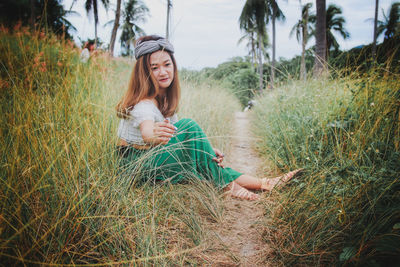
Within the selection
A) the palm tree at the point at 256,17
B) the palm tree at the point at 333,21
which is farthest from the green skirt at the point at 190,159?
the palm tree at the point at 333,21

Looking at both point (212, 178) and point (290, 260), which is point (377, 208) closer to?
point (290, 260)

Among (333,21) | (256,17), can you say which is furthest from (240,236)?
(333,21)

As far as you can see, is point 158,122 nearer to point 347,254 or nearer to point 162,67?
point 162,67

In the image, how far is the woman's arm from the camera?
132 centimetres

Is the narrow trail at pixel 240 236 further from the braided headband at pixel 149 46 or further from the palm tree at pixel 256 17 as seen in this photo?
the palm tree at pixel 256 17

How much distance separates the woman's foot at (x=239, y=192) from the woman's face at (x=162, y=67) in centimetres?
98

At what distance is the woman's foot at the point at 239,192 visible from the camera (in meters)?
1.63

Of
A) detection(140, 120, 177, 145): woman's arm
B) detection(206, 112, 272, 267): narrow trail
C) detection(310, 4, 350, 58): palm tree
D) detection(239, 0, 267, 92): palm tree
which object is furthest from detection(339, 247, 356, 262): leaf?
detection(310, 4, 350, 58): palm tree

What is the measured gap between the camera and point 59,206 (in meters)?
0.79

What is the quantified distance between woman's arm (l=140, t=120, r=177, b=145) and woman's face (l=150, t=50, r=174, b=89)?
0.40m

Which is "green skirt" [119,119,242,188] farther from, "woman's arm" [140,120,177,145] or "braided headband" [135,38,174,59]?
"braided headband" [135,38,174,59]

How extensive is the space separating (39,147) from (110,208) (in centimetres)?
45

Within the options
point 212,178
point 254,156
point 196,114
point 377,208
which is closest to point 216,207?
point 212,178

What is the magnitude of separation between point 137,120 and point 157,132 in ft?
0.69
